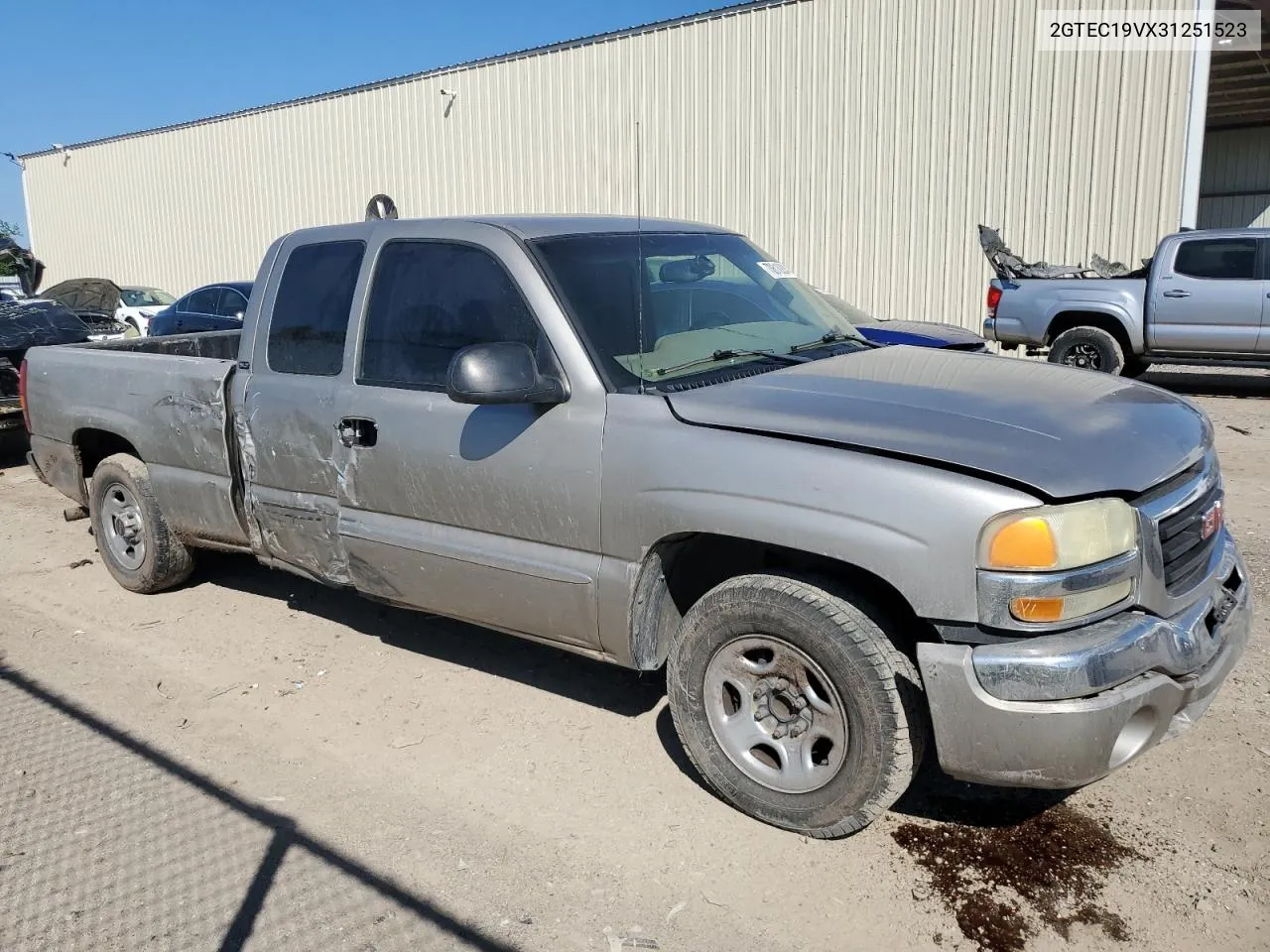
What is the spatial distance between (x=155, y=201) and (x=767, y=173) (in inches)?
777

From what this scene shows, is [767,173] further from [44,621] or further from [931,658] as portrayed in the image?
[931,658]

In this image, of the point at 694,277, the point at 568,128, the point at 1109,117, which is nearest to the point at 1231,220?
the point at 1109,117

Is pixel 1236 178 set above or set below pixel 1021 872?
above

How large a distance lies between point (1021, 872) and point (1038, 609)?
891 millimetres

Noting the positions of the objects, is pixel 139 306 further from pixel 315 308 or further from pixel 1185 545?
pixel 1185 545

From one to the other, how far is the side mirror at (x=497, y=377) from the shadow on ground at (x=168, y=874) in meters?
1.53

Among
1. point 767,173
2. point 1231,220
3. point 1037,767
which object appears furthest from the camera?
point 1231,220

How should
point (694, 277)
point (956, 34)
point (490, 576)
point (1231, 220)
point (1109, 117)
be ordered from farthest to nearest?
point (1231, 220) < point (956, 34) < point (1109, 117) < point (694, 277) < point (490, 576)

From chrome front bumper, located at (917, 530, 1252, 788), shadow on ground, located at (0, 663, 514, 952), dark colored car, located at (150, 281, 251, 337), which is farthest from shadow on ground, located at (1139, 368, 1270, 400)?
dark colored car, located at (150, 281, 251, 337)

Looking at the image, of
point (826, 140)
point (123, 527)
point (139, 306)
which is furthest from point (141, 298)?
point (123, 527)

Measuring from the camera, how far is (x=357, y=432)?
404cm

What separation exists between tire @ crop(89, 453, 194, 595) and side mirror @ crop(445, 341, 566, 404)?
9.52 ft

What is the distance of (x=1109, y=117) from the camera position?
14016mm

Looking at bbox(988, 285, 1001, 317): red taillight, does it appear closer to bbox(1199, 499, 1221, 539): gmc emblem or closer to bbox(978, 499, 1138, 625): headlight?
bbox(1199, 499, 1221, 539): gmc emblem
